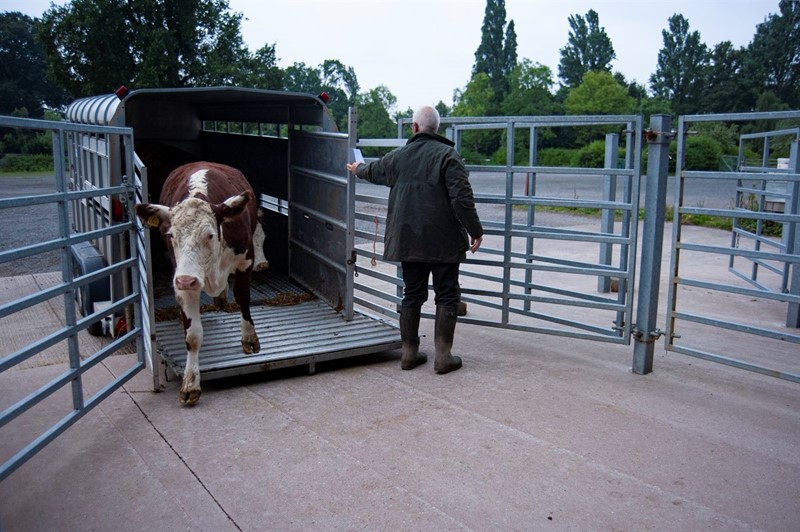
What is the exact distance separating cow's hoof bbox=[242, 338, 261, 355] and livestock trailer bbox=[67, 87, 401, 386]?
0.29 ft

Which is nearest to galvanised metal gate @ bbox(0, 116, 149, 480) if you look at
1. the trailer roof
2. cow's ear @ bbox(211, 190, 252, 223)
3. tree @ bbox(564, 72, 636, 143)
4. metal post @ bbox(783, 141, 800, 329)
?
the trailer roof

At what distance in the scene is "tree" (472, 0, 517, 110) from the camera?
77.7 meters

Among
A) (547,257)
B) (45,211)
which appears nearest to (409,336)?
(547,257)

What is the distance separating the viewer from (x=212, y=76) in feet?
78.5

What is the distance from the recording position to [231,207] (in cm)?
608

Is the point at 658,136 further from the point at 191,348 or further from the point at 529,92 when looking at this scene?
the point at 529,92

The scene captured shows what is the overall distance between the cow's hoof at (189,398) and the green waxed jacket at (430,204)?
2.11 metres

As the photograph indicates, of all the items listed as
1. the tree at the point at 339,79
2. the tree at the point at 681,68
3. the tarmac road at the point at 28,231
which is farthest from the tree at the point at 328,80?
the tarmac road at the point at 28,231

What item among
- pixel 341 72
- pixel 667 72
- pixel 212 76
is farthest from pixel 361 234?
pixel 667 72

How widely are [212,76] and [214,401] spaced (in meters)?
20.2

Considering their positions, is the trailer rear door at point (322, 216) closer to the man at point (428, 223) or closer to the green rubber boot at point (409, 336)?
the man at point (428, 223)

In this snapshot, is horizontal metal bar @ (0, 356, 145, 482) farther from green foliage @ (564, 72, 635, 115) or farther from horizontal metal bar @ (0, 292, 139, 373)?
green foliage @ (564, 72, 635, 115)

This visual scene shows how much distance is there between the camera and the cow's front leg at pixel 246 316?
21.5ft

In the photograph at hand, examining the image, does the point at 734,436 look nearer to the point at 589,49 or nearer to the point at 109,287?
the point at 109,287
